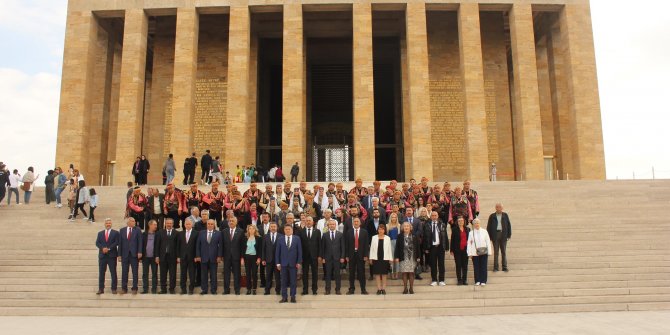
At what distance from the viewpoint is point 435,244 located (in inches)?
368

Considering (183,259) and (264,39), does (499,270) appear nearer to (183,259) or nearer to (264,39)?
(183,259)

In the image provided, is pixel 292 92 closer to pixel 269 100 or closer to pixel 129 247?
pixel 269 100

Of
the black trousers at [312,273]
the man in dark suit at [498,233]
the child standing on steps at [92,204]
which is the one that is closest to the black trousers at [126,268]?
the black trousers at [312,273]

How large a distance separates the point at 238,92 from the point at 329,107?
1198 cm

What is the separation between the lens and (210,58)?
25609mm

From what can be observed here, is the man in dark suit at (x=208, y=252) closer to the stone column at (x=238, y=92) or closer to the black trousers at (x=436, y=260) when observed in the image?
the black trousers at (x=436, y=260)

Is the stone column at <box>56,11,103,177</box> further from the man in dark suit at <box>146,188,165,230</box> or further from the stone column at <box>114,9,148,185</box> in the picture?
the man in dark suit at <box>146,188,165,230</box>

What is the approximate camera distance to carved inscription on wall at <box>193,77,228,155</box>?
80.5ft

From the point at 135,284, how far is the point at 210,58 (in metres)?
→ 18.2

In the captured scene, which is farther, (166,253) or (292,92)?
(292,92)

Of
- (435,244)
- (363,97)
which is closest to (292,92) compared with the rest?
(363,97)

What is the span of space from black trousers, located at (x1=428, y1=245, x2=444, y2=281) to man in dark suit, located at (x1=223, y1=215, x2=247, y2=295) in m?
3.36

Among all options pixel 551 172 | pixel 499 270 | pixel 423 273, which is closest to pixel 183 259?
pixel 423 273

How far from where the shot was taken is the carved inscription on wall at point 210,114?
2453 cm
